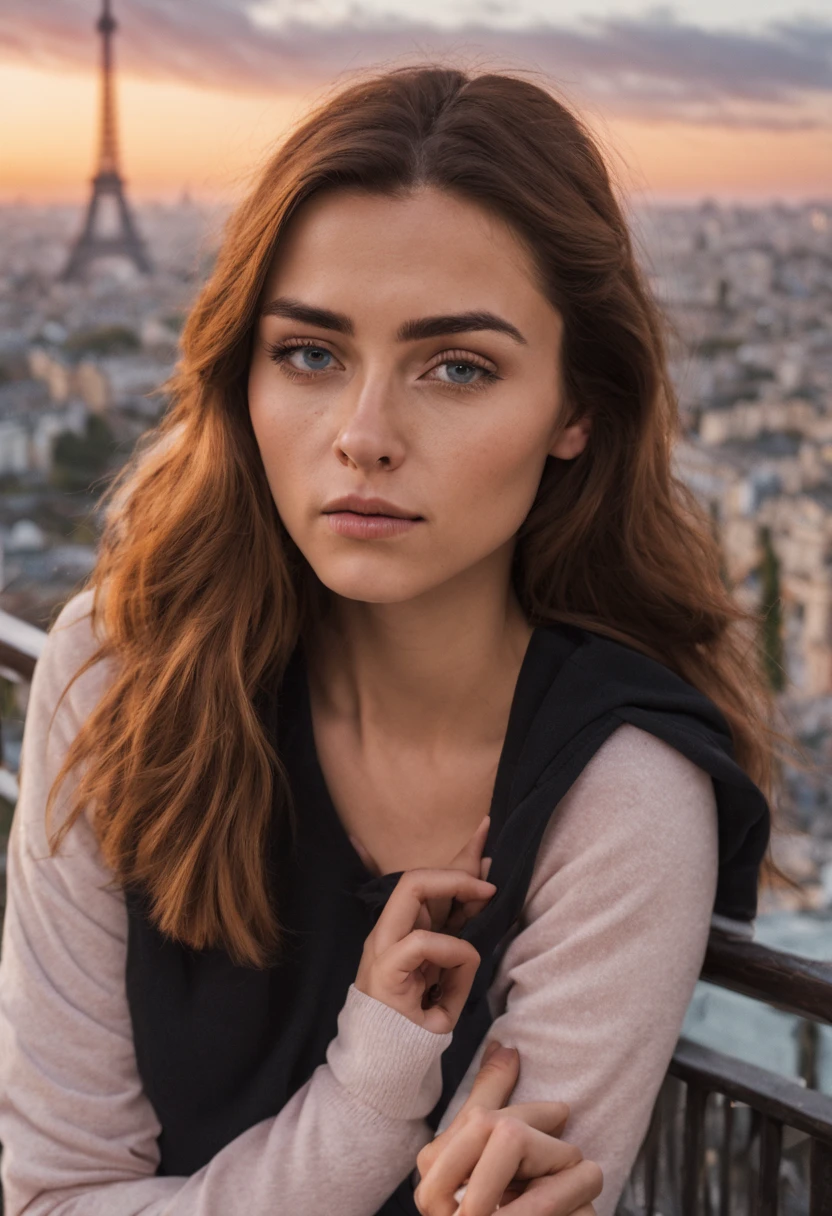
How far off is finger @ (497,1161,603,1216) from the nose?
2.11 ft

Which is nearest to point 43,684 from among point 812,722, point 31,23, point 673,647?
point 673,647

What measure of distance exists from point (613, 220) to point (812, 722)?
46.4ft

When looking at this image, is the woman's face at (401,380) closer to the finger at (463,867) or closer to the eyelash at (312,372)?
the eyelash at (312,372)

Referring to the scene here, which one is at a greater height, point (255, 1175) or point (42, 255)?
point (255, 1175)

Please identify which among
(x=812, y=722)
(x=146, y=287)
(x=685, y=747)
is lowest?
(x=812, y=722)

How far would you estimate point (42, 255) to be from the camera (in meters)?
19.1

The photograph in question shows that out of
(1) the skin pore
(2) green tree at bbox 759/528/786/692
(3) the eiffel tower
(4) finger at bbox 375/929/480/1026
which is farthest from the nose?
(3) the eiffel tower

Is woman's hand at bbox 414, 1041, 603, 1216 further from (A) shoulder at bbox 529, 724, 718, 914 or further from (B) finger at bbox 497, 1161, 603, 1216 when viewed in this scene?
(A) shoulder at bbox 529, 724, 718, 914

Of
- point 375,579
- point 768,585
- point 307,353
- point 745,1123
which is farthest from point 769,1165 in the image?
point 768,585

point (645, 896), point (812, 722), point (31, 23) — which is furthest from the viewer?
point (31, 23)

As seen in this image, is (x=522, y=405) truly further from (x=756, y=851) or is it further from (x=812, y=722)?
(x=812, y=722)

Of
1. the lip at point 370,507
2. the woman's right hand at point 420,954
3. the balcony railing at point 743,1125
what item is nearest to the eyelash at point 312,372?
the lip at point 370,507

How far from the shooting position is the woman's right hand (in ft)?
3.83

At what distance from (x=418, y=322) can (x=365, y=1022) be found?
66 cm
